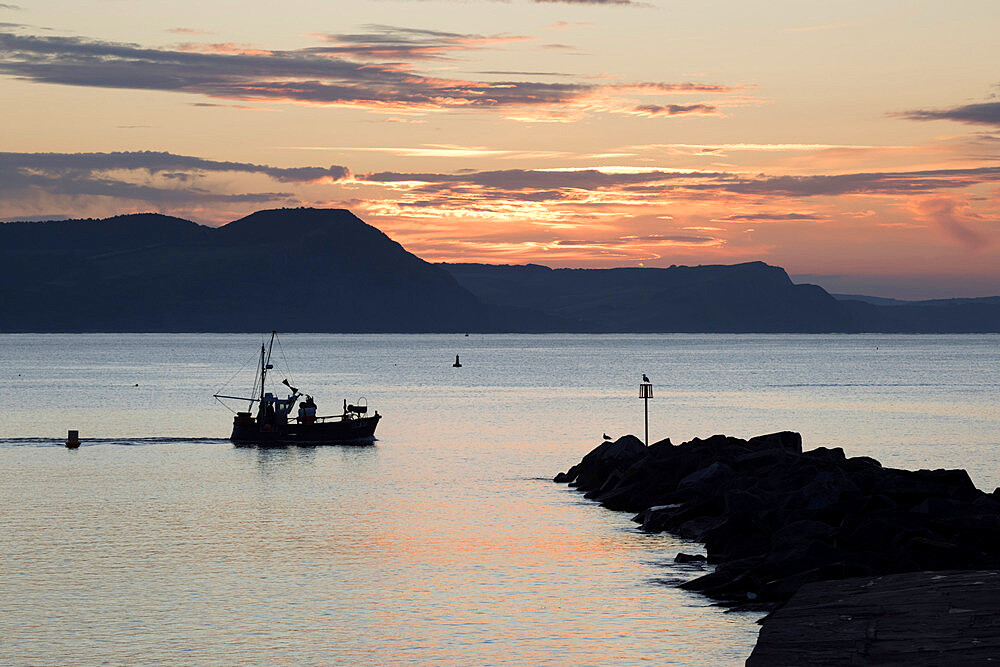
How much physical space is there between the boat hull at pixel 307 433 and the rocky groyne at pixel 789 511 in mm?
23676

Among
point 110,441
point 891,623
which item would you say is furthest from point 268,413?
point 891,623

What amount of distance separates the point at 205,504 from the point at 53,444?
2890 cm

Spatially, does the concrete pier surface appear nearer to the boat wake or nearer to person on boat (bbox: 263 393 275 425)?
person on boat (bbox: 263 393 275 425)

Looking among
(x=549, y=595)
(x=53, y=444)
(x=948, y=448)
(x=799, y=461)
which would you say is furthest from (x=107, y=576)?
(x=948, y=448)

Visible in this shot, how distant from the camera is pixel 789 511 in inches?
1396

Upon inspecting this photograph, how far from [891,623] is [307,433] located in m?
56.1

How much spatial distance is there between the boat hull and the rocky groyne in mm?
23676

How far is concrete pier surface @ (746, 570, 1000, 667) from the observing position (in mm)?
20266

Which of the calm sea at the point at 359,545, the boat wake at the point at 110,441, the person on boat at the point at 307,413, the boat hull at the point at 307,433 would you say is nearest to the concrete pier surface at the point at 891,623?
the calm sea at the point at 359,545

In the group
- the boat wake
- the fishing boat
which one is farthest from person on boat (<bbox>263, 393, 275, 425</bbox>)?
the boat wake

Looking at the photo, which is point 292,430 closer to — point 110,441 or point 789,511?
point 110,441

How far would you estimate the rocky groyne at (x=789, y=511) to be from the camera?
28.8 meters

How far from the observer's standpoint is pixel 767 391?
13650 cm

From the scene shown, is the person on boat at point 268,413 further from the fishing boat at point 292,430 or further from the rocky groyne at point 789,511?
the rocky groyne at point 789,511
